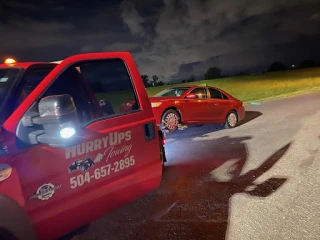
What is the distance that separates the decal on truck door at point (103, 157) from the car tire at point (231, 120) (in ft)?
25.4

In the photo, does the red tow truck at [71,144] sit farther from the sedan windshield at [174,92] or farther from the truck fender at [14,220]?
the sedan windshield at [174,92]

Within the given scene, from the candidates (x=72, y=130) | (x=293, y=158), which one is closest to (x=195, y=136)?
(x=293, y=158)

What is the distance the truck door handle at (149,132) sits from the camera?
10.4 feet

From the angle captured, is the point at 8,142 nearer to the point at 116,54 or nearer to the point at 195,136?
the point at 116,54

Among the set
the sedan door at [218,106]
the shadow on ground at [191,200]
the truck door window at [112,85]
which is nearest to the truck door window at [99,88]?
the truck door window at [112,85]

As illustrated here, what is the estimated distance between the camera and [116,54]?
312 cm

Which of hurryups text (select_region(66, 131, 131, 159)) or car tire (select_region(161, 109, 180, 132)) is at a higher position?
hurryups text (select_region(66, 131, 131, 159))

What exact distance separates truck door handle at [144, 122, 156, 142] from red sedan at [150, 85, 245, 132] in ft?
18.4

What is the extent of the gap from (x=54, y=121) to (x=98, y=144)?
2.19 ft

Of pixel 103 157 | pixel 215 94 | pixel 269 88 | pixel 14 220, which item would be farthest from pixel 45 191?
pixel 269 88

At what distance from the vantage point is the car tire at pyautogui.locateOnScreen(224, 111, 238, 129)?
10289mm

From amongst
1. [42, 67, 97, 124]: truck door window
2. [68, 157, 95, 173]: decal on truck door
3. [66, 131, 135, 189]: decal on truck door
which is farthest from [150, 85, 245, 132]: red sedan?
[68, 157, 95, 173]: decal on truck door

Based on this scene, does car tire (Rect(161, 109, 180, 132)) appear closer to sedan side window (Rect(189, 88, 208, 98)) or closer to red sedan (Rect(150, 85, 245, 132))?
red sedan (Rect(150, 85, 245, 132))

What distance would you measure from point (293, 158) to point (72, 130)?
482 cm
